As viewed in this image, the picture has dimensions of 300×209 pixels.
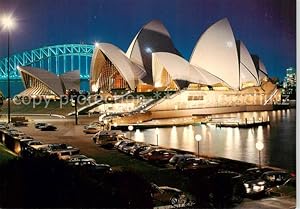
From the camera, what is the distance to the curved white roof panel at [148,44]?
4629 mm

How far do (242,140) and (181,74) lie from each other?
7.18ft

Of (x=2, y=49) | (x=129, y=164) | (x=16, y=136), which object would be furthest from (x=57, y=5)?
(x=129, y=164)

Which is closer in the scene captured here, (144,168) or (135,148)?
(144,168)

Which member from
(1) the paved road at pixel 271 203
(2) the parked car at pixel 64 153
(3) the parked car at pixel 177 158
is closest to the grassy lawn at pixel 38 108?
(2) the parked car at pixel 64 153

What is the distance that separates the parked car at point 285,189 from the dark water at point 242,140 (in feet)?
0.54

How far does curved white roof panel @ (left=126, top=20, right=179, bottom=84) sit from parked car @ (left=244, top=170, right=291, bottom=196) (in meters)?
1.74

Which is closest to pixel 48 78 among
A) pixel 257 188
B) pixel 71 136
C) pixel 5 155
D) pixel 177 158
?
pixel 71 136

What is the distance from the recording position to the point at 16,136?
4480 millimetres

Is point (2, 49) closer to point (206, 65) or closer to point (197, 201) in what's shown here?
point (197, 201)

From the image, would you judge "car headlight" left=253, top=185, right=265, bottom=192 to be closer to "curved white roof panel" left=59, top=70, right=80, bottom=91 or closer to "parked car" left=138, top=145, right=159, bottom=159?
"parked car" left=138, top=145, right=159, bottom=159

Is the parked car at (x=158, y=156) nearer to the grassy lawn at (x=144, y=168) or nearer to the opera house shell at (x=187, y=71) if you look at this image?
the grassy lawn at (x=144, y=168)

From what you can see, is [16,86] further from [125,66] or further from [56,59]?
[125,66]

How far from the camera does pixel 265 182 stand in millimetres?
4301

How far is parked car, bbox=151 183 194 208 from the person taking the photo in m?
4.02
